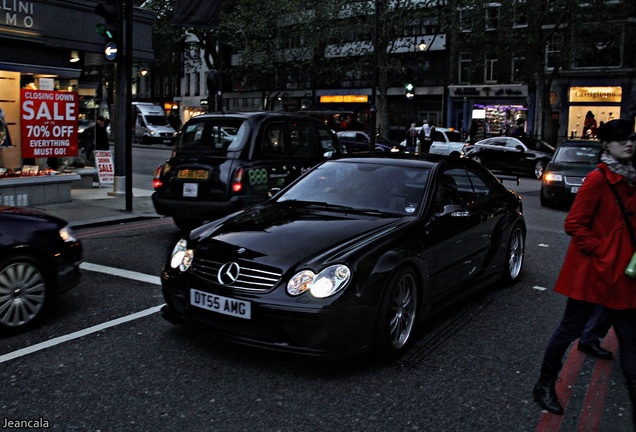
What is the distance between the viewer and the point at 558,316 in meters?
6.20

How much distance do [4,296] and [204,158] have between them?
15.2 ft

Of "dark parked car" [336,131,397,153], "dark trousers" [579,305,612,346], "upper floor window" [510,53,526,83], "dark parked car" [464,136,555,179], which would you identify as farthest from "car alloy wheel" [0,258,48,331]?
"upper floor window" [510,53,526,83]

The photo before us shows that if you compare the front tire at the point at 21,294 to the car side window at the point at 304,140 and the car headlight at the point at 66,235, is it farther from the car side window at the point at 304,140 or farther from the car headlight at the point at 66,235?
the car side window at the point at 304,140

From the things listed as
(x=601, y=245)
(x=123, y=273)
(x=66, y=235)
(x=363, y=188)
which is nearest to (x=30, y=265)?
(x=66, y=235)

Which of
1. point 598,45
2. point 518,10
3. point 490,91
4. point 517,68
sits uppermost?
point 518,10

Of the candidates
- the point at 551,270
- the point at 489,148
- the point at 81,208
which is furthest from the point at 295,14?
the point at 551,270

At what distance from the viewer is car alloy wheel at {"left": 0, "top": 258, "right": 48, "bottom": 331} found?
5.25 metres

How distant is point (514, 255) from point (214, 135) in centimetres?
456

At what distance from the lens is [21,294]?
539 cm

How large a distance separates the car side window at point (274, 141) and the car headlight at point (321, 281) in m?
5.49

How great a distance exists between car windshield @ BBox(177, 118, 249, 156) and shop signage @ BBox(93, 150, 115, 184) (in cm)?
648

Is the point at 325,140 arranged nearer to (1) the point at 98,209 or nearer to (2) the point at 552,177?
(1) the point at 98,209

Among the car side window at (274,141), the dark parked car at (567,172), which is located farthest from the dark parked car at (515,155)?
the car side window at (274,141)

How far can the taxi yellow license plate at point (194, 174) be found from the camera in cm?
948
